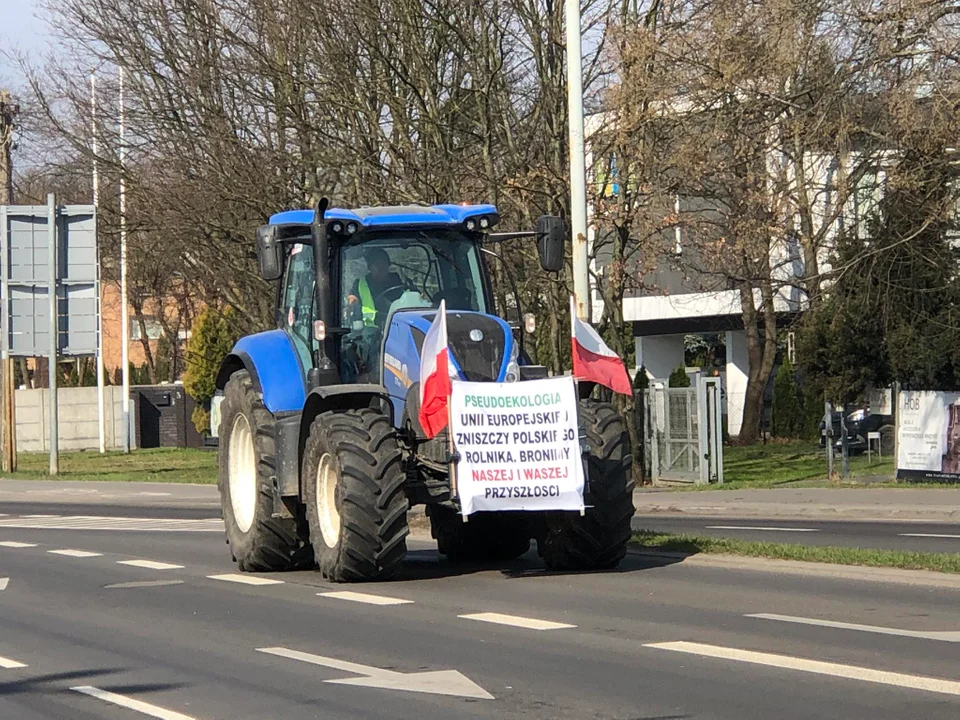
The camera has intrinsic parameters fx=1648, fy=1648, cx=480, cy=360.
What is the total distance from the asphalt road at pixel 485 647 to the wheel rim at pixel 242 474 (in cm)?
102

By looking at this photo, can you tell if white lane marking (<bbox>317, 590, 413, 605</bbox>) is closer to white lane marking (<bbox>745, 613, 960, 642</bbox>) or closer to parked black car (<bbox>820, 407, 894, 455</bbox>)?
white lane marking (<bbox>745, 613, 960, 642</bbox>)

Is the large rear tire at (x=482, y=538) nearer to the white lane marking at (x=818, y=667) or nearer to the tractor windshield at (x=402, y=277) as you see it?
the tractor windshield at (x=402, y=277)

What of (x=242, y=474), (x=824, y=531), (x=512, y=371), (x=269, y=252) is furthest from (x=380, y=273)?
(x=824, y=531)

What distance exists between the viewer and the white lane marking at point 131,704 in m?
7.45

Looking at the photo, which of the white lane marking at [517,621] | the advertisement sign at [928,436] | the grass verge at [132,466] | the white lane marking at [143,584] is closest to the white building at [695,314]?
the advertisement sign at [928,436]

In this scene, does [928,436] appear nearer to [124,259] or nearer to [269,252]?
[269,252]

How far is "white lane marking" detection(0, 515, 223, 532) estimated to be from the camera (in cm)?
2134

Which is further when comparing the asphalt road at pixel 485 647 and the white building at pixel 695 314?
the white building at pixel 695 314

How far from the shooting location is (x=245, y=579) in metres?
13.4

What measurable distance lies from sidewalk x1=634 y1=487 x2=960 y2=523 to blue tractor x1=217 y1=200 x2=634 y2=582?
8.63 meters

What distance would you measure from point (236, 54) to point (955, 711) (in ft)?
92.2

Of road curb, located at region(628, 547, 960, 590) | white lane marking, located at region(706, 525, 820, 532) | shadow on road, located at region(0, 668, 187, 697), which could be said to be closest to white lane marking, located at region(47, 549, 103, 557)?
road curb, located at region(628, 547, 960, 590)

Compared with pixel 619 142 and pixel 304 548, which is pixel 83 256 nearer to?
pixel 619 142

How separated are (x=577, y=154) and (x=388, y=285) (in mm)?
8453
